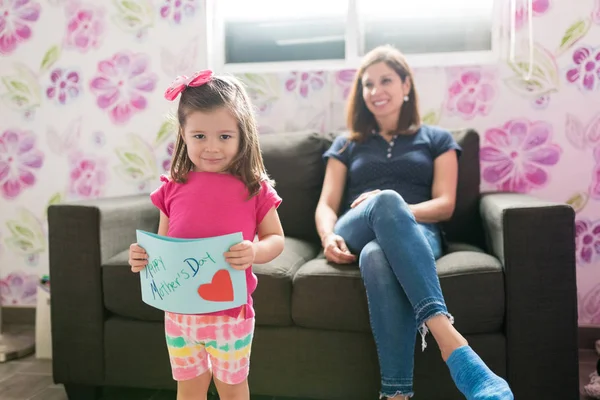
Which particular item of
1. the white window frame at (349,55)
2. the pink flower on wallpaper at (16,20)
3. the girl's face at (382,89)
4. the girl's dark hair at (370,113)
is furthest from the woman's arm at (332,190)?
the pink flower on wallpaper at (16,20)

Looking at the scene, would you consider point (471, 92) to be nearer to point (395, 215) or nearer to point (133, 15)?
point (395, 215)

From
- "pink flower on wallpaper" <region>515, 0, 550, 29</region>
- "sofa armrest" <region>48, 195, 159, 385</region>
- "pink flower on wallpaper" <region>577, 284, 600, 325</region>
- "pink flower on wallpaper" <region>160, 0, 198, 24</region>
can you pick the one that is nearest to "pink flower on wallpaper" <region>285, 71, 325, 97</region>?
"pink flower on wallpaper" <region>160, 0, 198, 24</region>

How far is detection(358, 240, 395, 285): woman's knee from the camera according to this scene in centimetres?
142

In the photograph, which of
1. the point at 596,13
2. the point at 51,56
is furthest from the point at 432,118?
the point at 51,56

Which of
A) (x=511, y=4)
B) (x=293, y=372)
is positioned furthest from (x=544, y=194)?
(x=293, y=372)

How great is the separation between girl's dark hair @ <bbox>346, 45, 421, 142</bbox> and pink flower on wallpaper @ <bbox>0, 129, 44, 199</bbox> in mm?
1438

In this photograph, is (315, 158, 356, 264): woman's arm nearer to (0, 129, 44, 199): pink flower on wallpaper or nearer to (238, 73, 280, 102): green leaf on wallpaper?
(238, 73, 280, 102): green leaf on wallpaper

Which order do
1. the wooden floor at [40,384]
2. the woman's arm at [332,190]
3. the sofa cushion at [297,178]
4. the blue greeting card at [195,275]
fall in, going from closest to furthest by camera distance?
the blue greeting card at [195,275] < the wooden floor at [40,384] < the woman's arm at [332,190] < the sofa cushion at [297,178]

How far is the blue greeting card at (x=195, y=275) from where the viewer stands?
1.01 m

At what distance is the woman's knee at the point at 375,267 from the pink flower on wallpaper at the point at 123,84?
1.42 metres

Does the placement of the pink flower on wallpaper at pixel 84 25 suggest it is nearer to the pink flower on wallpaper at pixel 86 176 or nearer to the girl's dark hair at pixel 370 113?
the pink flower on wallpaper at pixel 86 176

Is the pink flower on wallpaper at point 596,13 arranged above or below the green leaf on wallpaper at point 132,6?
below

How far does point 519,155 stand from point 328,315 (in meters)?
1.18

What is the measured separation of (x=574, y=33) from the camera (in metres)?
2.17
